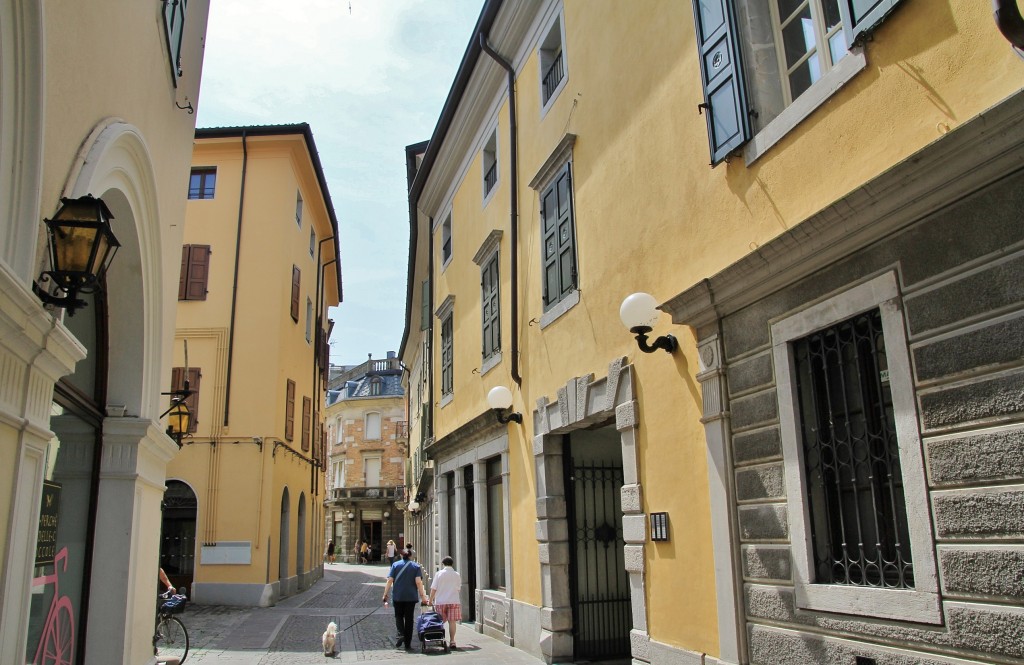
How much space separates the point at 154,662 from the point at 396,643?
5349 mm

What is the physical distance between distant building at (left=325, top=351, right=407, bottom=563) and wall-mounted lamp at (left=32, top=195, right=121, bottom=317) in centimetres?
4771

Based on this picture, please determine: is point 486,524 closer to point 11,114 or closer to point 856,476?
point 856,476

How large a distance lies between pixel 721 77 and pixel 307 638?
11.8 metres

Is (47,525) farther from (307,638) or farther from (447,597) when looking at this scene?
(307,638)

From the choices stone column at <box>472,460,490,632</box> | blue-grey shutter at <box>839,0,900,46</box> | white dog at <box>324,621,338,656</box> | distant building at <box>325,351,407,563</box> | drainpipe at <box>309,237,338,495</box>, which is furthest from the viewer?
distant building at <box>325,351,407,563</box>

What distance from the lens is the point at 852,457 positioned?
5156mm

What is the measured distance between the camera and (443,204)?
18641 mm

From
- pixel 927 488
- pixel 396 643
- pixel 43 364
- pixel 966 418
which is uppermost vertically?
pixel 43 364

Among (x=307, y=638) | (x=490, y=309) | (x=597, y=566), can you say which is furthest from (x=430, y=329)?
(x=597, y=566)

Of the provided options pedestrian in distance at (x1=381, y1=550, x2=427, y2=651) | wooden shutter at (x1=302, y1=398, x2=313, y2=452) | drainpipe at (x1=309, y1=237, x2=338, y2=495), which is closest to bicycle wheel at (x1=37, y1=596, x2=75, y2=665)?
pedestrian in distance at (x1=381, y1=550, x2=427, y2=651)

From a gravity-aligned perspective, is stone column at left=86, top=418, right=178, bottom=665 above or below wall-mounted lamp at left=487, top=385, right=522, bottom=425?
below

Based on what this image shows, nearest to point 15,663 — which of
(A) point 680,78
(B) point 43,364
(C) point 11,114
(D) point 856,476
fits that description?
(B) point 43,364

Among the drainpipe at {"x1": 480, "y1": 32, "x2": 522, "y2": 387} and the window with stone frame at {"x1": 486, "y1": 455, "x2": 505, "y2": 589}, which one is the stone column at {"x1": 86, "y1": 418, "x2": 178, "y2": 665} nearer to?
the drainpipe at {"x1": 480, "y1": 32, "x2": 522, "y2": 387}

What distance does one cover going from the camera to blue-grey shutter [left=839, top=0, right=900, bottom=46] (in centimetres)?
483
